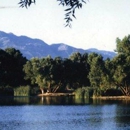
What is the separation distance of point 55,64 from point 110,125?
54.4m

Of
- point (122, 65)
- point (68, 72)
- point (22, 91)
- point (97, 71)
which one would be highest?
point (68, 72)

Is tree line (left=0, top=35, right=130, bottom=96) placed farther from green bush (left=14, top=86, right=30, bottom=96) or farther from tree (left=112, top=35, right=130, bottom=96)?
green bush (left=14, top=86, right=30, bottom=96)

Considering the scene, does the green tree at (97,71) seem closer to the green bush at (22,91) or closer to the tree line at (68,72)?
the tree line at (68,72)

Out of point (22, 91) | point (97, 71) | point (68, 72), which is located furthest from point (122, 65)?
point (22, 91)

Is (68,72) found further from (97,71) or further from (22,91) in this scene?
(97,71)

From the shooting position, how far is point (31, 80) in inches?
3334

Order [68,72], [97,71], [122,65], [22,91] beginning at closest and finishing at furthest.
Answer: [122,65] < [97,71] < [22,91] < [68,72]

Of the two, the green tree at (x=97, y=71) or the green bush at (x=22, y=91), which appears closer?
Result: the green tree at (x=97, y=71)

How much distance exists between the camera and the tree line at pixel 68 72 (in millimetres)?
67438

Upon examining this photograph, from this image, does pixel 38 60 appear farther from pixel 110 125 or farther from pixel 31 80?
pixel 110 125

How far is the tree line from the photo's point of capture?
67438 mm

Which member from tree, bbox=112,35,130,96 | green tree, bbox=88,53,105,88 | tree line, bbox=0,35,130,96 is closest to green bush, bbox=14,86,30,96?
tree line, bbox=0,35,130,96

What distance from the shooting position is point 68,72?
85312 millimetres

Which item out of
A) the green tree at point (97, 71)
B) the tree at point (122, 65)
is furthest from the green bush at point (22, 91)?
the tree at point (122, 65)
